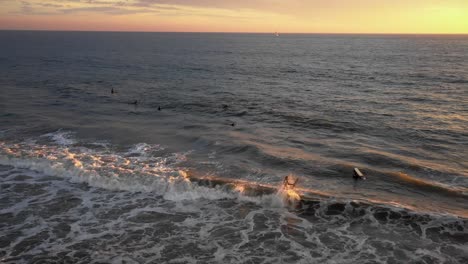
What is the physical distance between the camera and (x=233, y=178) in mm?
24000

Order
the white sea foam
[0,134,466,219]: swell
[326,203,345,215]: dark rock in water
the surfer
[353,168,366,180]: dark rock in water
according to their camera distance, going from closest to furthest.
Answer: [326,203,345,215]: dark rock in water, [0,134,466,219]: swell, the surfer, [353,168,366,180]: dark rock in water, the white sea foam

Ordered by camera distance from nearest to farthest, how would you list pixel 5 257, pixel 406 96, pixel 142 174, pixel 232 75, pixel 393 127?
pixel 5 257
pixel 142 174
pixel 393 127
pixel 406 96
pixel 232 75

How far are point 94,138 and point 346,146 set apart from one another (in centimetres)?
2219

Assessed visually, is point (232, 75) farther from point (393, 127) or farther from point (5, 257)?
point (5, 257)

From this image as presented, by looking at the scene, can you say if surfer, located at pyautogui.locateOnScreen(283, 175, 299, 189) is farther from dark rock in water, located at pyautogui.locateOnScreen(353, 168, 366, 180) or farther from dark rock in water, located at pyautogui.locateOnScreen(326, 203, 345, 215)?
dark rock in water, located at pyautogui.locateOnScreen(353, 168, 366, 180)

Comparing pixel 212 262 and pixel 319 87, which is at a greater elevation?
pixel 319 87

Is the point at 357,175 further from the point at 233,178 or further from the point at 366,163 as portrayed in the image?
the point at 233,178

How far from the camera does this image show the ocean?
16.5 metres

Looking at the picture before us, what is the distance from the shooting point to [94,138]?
32.2 m

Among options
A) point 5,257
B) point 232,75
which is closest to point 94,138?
point 5,257

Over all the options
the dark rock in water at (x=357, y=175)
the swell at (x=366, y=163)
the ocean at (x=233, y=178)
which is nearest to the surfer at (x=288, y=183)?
the ocean at (x=233, y=178)

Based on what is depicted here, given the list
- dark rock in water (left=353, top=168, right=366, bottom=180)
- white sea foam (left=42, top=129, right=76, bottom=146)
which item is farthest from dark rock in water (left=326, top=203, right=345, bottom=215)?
white sea foam (left=42, top=129, right=76, bottom=146)

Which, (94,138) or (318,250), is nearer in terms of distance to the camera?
(318,250)

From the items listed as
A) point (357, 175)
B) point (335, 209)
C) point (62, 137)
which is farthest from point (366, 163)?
point (62, 137)
